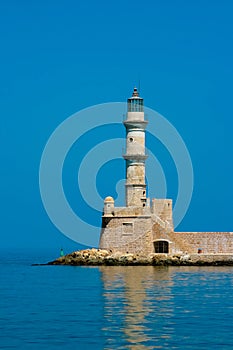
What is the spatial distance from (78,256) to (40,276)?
5219mm

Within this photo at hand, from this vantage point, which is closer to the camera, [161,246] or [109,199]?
[109,199]

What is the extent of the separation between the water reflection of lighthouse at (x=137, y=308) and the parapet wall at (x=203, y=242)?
4.20 m

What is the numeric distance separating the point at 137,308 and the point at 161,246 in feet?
64.5

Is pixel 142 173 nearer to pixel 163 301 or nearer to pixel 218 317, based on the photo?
pixel 163 301

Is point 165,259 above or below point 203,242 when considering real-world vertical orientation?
below

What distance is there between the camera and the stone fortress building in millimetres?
46250

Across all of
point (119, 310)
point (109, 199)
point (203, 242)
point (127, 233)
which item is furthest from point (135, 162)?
point (119, 310)

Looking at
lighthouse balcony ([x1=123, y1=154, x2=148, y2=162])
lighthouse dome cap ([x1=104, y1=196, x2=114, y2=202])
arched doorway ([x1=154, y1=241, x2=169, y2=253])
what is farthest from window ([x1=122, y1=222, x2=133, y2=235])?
lighthouse balcony ([x1=123, y1=154, x2=148, y2=162])

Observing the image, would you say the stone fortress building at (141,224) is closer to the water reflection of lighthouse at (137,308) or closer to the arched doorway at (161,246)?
the arched doorway at (161,246)

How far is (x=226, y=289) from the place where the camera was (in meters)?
34.2

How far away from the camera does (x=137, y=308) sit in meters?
27.7

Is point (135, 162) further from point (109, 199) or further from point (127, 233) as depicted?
point (127, 233)

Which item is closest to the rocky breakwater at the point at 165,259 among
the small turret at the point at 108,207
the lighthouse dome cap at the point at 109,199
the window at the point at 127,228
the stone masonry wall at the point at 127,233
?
the stone masonry wall at the point at 127,233

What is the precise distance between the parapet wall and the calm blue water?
12.9 ft
